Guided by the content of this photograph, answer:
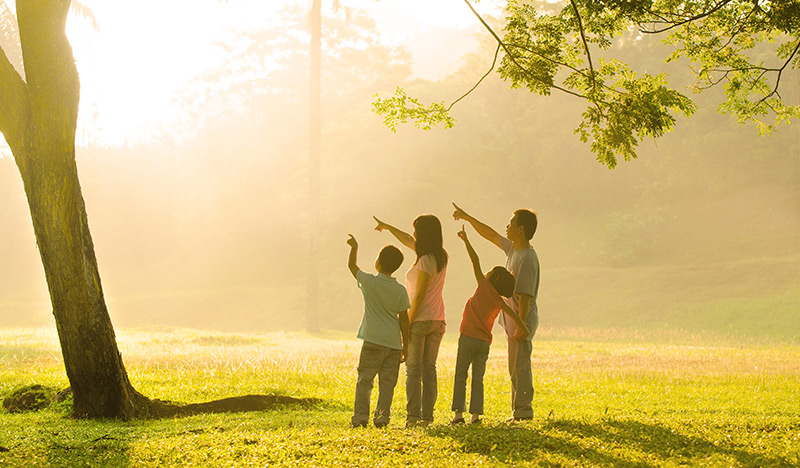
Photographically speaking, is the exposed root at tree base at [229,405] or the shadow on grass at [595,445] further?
the exposed root at tree base at [229,405]

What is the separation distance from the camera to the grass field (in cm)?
678

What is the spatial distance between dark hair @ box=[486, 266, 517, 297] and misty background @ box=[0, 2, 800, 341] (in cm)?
2953

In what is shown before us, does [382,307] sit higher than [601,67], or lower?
lower

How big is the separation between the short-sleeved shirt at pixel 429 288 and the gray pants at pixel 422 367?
0.23 ft

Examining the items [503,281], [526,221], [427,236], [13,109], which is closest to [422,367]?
[503,281]

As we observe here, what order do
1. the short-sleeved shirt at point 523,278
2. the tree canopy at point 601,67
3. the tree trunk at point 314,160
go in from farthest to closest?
1. the tree trunk at point 314,160
2. the tree canopy at point 601,67
3. the short-sleeved shirt at point 523,278

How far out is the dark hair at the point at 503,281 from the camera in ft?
26.1

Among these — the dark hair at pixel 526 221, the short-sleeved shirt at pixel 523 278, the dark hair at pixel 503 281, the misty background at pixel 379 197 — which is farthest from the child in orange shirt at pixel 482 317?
the misty background at pixel 379 197

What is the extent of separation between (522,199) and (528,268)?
158ft

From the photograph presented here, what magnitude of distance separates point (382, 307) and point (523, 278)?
144cm

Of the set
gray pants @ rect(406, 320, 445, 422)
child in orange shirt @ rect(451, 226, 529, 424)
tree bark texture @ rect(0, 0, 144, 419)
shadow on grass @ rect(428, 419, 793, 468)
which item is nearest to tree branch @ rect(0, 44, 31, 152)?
tree bark texture @ rect(0, 0, 144, 419)

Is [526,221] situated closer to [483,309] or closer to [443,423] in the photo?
[483,309]

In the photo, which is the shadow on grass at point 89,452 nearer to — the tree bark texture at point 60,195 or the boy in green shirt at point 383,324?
the tree bark texture at point 60,195

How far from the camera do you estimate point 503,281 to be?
26.2 ft
